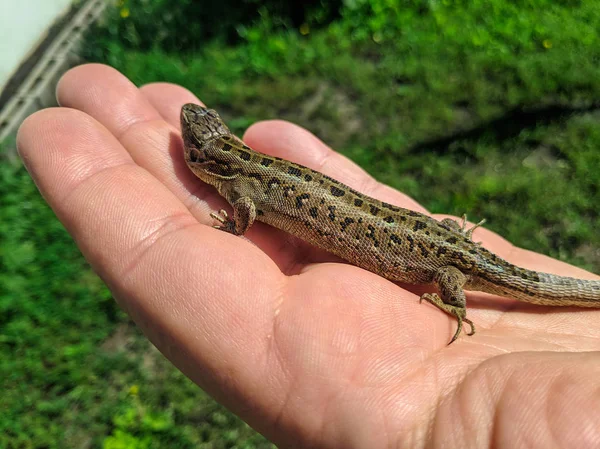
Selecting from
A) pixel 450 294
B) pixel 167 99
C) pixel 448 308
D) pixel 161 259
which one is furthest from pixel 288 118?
pixel 161 259

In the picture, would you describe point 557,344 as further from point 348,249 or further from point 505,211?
point 505,211

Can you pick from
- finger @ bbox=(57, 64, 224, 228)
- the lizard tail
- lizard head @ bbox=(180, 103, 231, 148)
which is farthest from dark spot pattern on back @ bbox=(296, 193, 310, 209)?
the lizard tail

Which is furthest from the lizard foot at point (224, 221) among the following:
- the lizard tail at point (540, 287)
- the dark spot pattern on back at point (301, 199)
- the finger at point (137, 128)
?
the lizard tail at point (540, 287)

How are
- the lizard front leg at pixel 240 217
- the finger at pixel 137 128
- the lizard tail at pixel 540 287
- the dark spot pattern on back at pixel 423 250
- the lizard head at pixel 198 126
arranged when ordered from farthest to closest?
the lizard head at pixel 198 126, the finger at pixel 137 128, the lizard front leg at pixel 240 217, the dark spot pattern on back at pixel 423 250, the lizard tail at pixel 540 287

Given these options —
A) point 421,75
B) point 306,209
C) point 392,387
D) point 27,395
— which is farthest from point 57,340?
point 421,75

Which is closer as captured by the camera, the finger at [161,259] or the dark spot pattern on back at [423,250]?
the finger at [161,259]

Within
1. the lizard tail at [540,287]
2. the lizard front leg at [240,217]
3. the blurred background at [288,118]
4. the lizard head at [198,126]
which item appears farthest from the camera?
the blurred background at [288,118]

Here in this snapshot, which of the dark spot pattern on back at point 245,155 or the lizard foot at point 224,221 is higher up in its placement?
the dark spot pattern on back at point 245,155

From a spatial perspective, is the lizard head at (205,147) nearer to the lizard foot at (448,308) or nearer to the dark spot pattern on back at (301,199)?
the dark spot pattern on back at (301,199)
